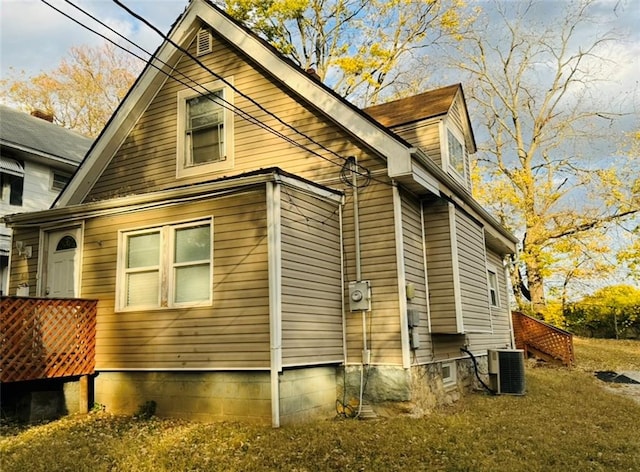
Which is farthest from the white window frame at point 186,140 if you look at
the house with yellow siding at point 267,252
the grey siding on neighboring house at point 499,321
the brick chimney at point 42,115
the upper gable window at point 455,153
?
the brick chimney at point 42,115

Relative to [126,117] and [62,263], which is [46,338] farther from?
[126,117]

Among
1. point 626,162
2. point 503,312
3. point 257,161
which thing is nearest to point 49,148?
point 257,161

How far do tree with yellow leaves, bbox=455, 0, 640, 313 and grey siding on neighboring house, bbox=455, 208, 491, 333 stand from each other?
12.3 m

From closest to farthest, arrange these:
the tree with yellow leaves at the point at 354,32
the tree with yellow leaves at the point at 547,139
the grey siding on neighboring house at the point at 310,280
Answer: the grey siding on neighboring house at the point at 310,280 < the tree with yellow leaves at the point at 354,32 < the tree with yellow leaves at the point at 547,139

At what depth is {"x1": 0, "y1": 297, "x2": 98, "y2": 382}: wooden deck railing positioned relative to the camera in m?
7.54

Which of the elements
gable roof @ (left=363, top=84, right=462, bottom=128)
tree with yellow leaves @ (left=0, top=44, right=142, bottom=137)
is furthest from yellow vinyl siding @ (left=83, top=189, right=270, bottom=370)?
tree with yellow leaves @ (left=0, top=44, right=142, bottom=137)

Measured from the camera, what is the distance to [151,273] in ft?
28.0

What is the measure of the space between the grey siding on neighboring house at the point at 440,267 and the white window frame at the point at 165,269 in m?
4.03

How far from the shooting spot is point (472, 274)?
10.5 meters

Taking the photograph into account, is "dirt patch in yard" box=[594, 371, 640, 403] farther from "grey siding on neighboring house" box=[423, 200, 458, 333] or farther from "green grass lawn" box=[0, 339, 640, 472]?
"grey siding on neighboring house" box=[423, 200, 458, 333]

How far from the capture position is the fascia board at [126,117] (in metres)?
11.1

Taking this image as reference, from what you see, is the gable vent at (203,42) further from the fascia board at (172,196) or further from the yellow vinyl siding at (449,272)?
the yellow vinyl siding at (449,272)

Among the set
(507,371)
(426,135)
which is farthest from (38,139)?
(507,371)

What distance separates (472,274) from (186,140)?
21.4 ft
